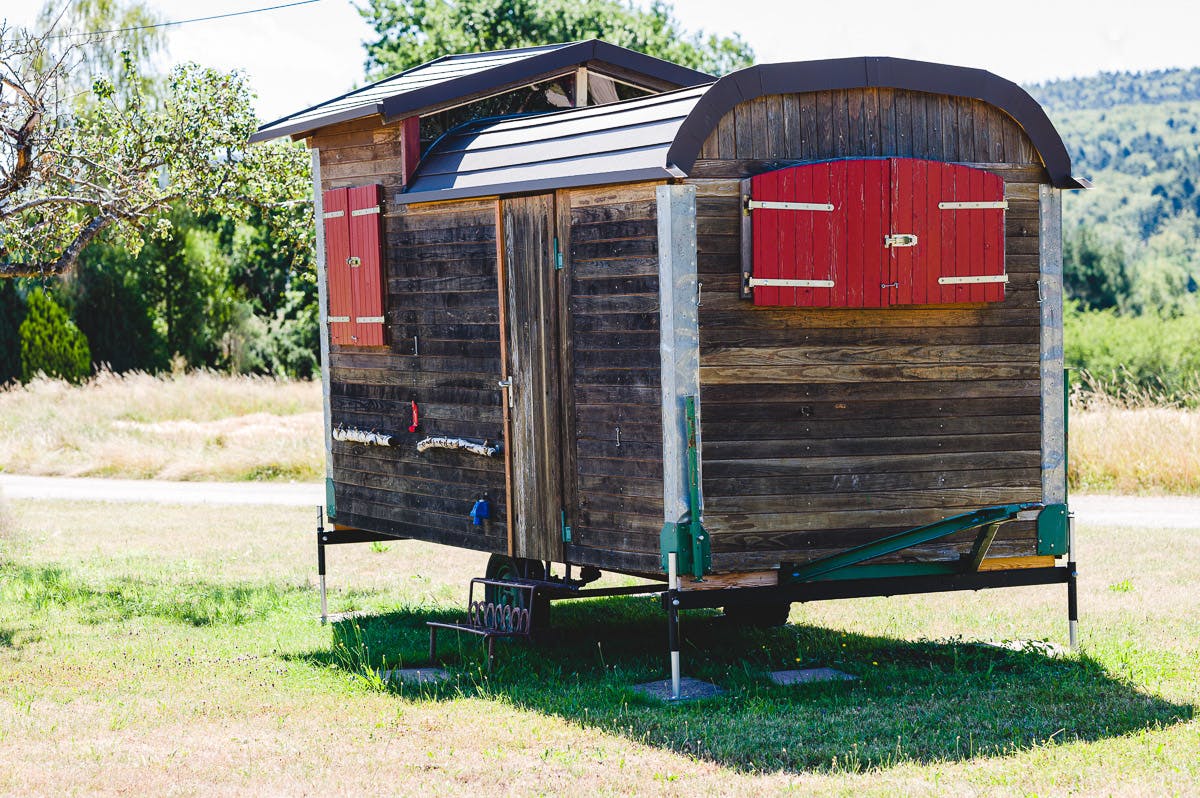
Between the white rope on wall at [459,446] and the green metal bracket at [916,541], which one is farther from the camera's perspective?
the white rope on wall at [459,446]

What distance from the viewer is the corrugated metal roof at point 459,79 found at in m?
8.98

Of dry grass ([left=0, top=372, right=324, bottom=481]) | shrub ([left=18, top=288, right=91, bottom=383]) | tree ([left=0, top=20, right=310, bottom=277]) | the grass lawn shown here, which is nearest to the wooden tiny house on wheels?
the grass lawn

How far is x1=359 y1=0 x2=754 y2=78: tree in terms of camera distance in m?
33.4

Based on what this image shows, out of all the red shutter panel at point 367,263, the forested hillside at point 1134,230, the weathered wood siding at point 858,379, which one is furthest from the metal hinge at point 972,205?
the forested hillside at point 1134,230

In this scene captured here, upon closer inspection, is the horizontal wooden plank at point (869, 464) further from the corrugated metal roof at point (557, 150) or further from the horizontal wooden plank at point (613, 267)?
the corrugated metal roof at point (557, 150)

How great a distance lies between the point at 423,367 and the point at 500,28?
25926 mm

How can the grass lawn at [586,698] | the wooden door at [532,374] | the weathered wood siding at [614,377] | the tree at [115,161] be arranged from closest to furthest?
the grass lawn at [586,698], the weathered wood siding at [614,377], the wooden door at [532,374], the tree at [115,161]

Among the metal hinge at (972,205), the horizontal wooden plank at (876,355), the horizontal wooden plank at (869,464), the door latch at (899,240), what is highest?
the metal hinge at (972,205)

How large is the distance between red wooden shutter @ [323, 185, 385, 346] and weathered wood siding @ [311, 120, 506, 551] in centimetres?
7

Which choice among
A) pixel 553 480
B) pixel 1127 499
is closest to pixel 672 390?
pixel 553 480

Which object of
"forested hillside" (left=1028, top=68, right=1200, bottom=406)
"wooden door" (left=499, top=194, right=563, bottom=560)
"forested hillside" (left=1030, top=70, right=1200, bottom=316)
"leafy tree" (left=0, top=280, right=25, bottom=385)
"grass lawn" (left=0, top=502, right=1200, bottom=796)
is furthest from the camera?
"forested hillside" (left=1030, top=70, right=1200, bottom=316)

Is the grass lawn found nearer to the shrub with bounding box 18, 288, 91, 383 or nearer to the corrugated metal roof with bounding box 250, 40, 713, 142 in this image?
the corrugated metal roof with bounding box 250, 40, 713, 142

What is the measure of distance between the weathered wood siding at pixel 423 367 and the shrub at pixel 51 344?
2377 centimetres

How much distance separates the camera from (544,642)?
30.0 ft
